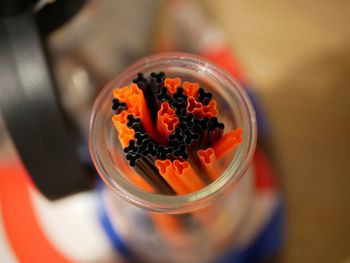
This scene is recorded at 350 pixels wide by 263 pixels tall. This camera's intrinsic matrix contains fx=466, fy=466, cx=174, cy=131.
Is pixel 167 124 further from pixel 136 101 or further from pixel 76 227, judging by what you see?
pixel 76 227

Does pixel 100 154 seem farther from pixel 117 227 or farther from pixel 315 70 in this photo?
pixel 315 70

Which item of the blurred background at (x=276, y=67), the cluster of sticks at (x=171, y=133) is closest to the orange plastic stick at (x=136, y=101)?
the cluster of sticks at (x=171, y=133)

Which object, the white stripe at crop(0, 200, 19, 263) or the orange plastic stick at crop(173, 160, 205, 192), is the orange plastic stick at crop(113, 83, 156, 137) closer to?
the orange plastic stick at crop(173, 160, 205, 192)

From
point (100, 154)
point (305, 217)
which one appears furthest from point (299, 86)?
point (100, 154)

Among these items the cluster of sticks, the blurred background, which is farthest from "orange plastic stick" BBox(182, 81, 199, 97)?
the blurred background

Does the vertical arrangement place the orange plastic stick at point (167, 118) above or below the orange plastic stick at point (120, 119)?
below

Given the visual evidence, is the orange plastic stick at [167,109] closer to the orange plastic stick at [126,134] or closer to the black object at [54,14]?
the orange plastic stick at [126,134]
